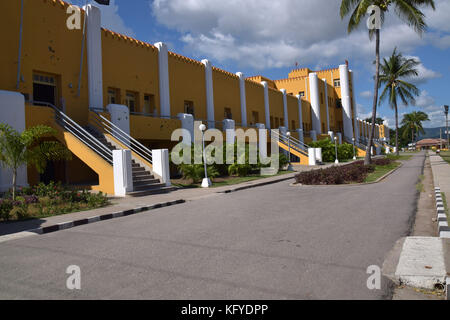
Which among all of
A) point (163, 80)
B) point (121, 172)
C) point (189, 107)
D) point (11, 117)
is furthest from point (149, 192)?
point (189, 107)

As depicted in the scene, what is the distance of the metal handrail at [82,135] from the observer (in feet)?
49.5

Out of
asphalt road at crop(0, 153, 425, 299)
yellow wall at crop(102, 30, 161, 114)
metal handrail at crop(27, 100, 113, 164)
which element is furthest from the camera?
yellow wall at crop(102, 30, 161, 114)

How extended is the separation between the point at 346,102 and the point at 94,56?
45.0 meters

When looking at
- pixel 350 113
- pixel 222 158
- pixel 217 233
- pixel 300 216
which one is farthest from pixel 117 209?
pixel 350 113

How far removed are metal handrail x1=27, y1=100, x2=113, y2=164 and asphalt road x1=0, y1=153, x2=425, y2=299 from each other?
614 centimetres

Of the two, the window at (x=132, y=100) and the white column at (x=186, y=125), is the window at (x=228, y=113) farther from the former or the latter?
the window at (x=132, y=100)

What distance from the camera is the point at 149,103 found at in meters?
23.5

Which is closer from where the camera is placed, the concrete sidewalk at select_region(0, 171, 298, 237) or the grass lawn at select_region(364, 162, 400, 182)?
the concrete sidewalk at select_region(0, 171, 298, 237)

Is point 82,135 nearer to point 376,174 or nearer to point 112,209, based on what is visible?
point 112,209

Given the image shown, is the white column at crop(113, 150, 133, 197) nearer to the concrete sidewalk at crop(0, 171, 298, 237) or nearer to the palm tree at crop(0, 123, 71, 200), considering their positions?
the concrete sidewalk at crop(0, 171, 298, 237)

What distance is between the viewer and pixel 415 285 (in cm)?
421

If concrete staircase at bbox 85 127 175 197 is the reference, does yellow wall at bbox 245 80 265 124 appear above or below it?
above

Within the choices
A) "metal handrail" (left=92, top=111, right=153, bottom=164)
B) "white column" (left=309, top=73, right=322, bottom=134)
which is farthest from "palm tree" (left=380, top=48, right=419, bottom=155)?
"metal handrail" (left=92, top=111, right=153, bottom=164)

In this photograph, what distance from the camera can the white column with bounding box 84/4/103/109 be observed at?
18.9 metres
